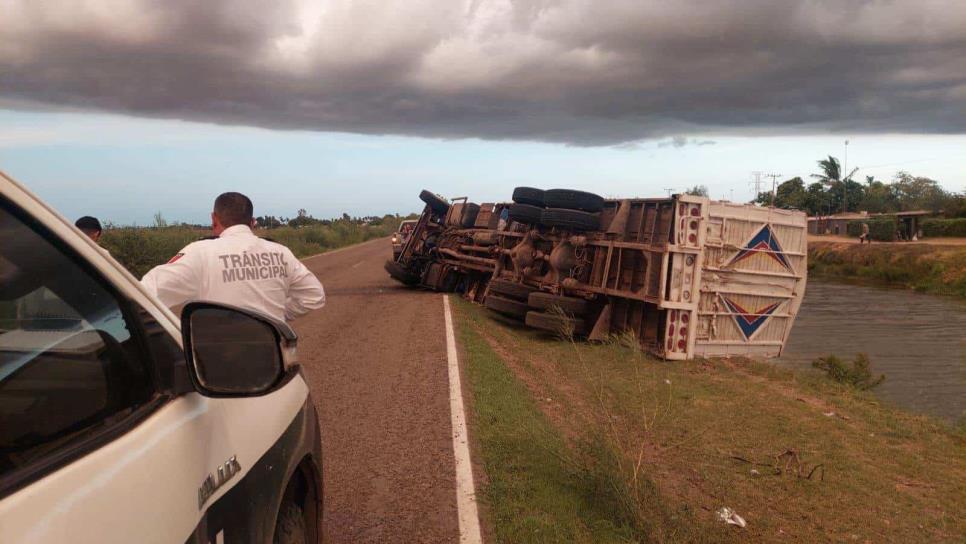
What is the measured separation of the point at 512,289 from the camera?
14.5m

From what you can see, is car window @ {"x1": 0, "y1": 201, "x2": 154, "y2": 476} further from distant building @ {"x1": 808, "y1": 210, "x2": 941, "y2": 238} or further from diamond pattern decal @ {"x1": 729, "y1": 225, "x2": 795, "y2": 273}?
distant building @ {"x1": 808, "y1": 210, "x2": 941, "y2": 238}

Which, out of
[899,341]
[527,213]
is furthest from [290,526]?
[899,341]

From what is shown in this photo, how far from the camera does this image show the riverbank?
111 feet

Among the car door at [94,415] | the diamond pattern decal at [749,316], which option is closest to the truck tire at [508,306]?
the diamond pattern decal at [749,316]

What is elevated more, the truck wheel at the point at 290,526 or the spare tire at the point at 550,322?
the truck wheel at the point at 290,526

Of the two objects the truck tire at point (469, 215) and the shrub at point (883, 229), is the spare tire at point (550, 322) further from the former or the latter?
the shrub at point (883, 229)

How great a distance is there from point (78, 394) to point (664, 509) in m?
4.48

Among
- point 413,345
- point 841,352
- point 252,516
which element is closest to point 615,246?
point 413,345

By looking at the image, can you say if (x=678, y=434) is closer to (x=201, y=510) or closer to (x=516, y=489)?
(x=516, y=489)

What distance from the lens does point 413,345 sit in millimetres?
11953

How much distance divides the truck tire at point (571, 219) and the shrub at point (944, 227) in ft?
139

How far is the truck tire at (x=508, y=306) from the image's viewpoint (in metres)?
14.2

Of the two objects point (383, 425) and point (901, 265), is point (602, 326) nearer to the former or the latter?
point (383, 425)

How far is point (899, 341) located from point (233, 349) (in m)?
19.1
